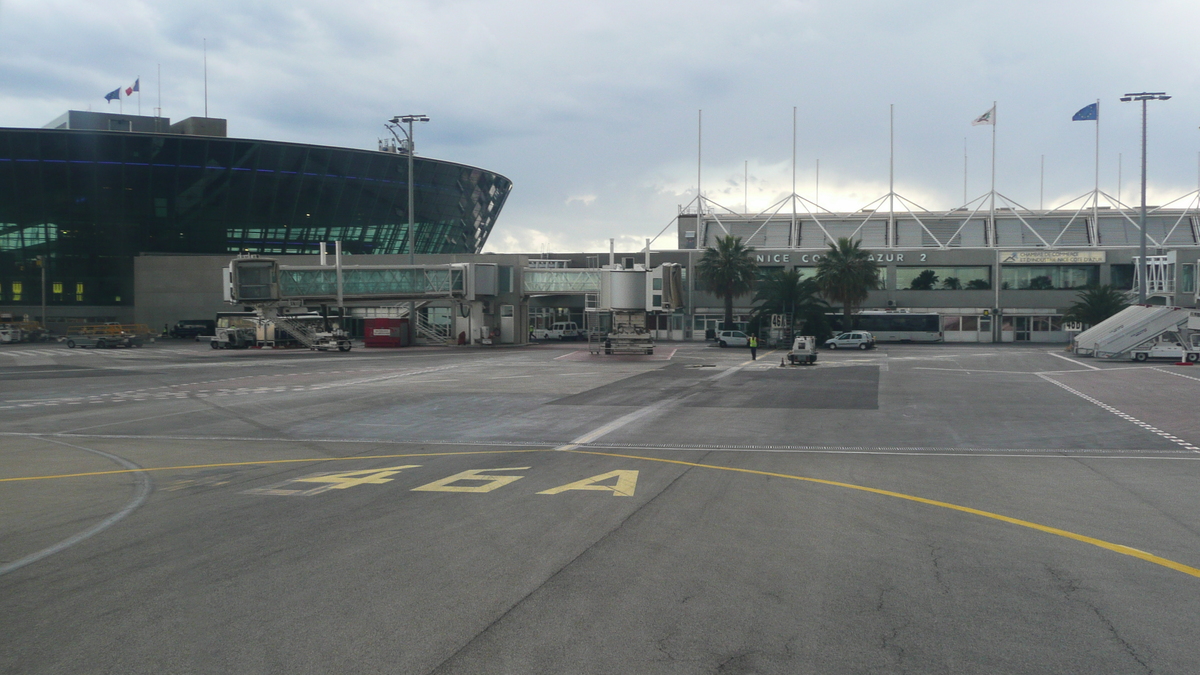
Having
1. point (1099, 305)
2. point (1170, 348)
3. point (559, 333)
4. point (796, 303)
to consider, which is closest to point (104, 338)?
point (559, 333)

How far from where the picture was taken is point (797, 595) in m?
7.09

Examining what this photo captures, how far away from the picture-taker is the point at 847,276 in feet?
233

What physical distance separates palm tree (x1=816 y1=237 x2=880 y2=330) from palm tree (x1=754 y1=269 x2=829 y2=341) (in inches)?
49.0

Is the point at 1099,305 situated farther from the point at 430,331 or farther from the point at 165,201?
the point at 165,201

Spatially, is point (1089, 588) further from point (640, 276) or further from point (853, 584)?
point (640, 276)

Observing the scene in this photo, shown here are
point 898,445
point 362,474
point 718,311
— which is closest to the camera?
point 362,474

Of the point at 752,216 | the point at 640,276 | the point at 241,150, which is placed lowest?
the point at 640,276

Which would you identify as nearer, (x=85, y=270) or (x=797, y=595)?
(x=797, y=595)

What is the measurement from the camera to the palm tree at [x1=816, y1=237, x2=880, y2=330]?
71.1m

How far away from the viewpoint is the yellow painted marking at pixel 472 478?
39.2 ft

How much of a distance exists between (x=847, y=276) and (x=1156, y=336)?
26503mm

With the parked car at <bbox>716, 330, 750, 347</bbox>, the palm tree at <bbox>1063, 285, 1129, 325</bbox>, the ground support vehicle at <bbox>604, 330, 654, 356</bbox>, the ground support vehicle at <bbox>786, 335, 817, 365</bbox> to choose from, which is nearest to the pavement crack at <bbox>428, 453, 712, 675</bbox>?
the ground support vehicle at <bbox>786, 335, 817, 365</bbox>

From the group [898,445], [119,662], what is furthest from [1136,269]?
[119,662]

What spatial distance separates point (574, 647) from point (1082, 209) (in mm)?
107443
